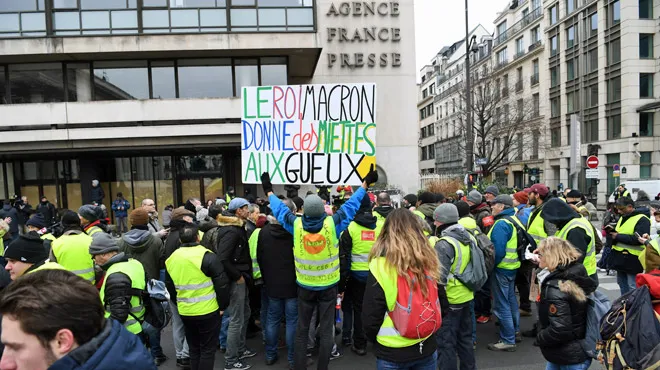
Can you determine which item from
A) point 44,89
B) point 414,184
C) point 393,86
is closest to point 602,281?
point 414,184

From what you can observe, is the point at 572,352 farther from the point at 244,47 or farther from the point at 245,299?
the point at 244,47

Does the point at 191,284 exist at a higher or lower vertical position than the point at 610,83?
lower

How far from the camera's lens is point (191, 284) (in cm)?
407

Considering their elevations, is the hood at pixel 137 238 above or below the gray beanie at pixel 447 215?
below

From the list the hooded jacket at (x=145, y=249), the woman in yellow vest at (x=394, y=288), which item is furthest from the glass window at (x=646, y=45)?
the hooded jacket at (x=145, y=249)

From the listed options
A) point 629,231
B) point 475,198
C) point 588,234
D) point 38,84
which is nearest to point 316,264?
point 588,234

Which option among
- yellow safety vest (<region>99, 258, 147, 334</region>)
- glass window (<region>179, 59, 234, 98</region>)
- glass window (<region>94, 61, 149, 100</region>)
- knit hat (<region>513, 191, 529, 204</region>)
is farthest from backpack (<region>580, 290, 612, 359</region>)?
glass window (<region>94, 61, 149, 100</region>)

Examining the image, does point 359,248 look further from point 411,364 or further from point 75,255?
point 75,255

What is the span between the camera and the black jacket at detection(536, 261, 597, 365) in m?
3.08

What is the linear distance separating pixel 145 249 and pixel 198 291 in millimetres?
1615

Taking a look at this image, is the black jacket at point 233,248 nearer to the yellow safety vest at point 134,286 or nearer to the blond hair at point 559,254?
the yellow safety vest at point 134,286

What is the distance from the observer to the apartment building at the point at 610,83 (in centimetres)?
3200

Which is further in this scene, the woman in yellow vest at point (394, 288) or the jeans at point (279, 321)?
the jeans at point (279, 321)

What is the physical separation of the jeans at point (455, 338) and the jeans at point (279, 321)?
5.65ft
